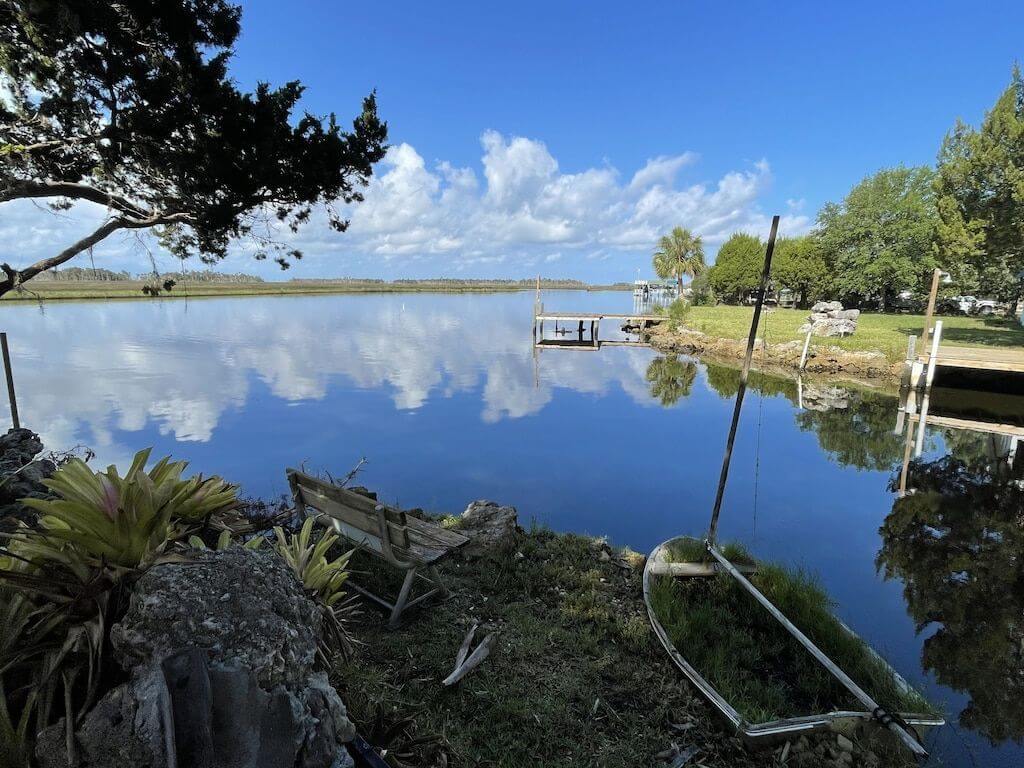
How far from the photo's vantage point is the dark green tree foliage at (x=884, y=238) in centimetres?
3362

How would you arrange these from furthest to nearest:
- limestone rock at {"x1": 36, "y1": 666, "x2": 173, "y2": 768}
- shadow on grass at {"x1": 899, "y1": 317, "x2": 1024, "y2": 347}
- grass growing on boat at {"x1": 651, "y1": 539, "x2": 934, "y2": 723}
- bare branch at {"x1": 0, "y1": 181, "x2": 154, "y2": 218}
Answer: shadow on grass at {"x1": 899, "y1": 317, "x2": 1024, "y2": 347}, bare branch at {"x1": 0, "y1": 181, "x2": 154, "y2": 218}, grass growing on boat at {"x1": 651, "y1": 539, "x2": 934, "y2": 723}, limestone rock at {"x1": 36, "y1": 666, "x2": 173, "y2": 768}

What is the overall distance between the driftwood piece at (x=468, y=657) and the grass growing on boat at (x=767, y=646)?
1795 mm

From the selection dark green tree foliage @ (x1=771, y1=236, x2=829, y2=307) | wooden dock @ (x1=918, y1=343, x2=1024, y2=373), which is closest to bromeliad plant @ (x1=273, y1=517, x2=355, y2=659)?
wooden dock @ (x1=918, y1=343, x2=1024, y2=373)

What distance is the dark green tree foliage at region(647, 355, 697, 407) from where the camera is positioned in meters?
18.5

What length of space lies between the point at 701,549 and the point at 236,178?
8.23 metres

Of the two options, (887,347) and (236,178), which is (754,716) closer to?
(236,178)

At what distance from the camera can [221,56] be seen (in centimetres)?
677

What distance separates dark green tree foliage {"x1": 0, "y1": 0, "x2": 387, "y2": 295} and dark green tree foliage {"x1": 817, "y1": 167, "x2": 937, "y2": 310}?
1579 inches

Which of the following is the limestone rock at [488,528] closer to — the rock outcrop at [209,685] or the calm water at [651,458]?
the calm water at [651,458]

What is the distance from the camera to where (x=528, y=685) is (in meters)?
3.72

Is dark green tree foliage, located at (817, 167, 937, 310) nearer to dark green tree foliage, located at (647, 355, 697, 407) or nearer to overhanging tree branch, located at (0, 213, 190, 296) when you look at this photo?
dark green tree foliage, located at (647, 355, 697, 407)

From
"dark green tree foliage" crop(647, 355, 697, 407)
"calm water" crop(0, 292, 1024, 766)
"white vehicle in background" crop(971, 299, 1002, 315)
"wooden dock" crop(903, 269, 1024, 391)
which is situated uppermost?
"white vehicle in background" crop(971, 299, 1002, 315)

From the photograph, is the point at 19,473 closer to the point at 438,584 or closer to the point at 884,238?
the point at 438,584

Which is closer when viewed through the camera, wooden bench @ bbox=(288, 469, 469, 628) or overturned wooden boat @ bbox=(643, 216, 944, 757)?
overturned wooden boat @ bbox=(643, 216, 944, 757)
